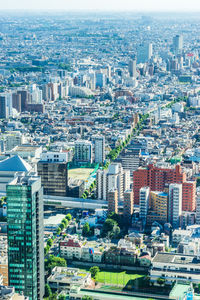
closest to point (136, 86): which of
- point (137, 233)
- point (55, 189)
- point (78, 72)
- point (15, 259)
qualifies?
point (78, 72)

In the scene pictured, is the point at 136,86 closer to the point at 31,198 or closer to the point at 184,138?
the point at 184,138

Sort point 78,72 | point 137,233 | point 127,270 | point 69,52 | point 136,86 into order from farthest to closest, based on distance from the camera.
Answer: point 69,52 → point 78,72 → point 136,86 → point 137,233 → point 127,270

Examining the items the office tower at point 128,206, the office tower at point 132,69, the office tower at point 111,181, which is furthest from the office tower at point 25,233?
the office tower at point 132,69

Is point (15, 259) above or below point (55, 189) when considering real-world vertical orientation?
above

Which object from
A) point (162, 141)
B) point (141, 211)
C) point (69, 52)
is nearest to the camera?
point (141, 211)

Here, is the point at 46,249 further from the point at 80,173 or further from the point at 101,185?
the point at 80,173

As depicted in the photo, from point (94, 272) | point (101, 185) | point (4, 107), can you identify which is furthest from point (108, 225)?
point (4, 107)

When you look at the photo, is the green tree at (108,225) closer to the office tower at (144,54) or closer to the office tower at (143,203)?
the office tower at (143,203)
